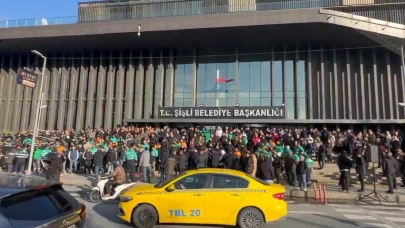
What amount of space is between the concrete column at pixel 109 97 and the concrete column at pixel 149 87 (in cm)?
376

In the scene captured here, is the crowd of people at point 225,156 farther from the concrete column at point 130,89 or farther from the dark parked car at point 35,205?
the concrete column at point 130,89

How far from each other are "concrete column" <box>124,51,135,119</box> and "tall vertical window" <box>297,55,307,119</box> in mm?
16809

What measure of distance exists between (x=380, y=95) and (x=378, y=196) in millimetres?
19446

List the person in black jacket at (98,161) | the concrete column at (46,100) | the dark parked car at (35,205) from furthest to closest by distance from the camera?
the concrete column at (46,100) → the person in black jacket at (98,161) → the dark parked car at (35,205)

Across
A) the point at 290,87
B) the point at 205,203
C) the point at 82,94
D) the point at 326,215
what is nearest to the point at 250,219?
the point at 205,203

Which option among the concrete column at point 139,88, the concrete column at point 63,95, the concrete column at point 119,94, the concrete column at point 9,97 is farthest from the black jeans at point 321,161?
the concrete column at point 9,97

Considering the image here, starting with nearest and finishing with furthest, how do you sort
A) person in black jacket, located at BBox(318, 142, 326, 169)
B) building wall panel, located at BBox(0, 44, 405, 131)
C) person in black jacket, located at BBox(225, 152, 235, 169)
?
person in black jacket, located at BBox(225, 152, 235, 169) → person in black jacket, located at BBox(318, 142, 326, 169) → building wall panel, located at BBox(0, 44, 405, 131)

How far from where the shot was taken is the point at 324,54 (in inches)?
1185

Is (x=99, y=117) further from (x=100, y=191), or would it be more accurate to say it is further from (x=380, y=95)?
(x=380, y=95)

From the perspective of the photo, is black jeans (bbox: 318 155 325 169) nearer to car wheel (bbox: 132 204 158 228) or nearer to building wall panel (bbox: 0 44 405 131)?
building wall panel (bbox: 0 44 405 131)

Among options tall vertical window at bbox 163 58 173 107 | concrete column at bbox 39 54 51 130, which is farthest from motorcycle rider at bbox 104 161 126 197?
concrete column at bbox 39 54 51 130

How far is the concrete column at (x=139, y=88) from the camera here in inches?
1278

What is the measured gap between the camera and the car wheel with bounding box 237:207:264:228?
740cm

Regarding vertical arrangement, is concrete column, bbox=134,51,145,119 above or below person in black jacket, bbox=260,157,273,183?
above
